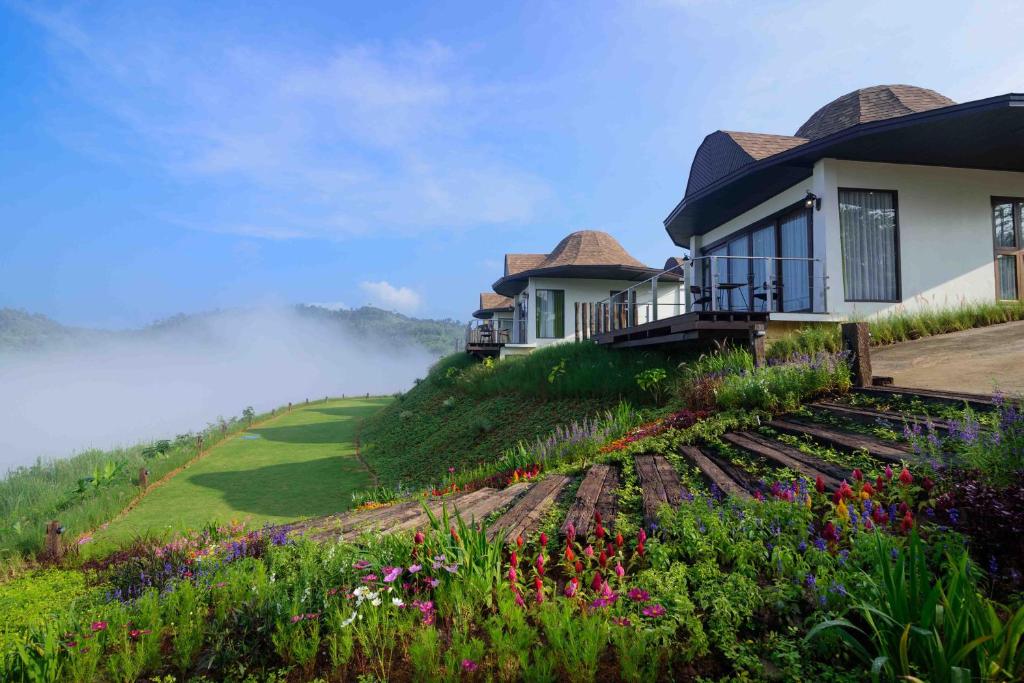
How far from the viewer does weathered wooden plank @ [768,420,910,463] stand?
428cm

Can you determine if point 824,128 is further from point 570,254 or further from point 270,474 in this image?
point 270,474

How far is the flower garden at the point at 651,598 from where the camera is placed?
2215 mm

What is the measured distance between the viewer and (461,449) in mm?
12828

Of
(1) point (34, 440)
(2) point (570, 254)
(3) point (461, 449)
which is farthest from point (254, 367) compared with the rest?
(3) point (461, 449)

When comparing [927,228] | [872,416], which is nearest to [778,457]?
[872,416]

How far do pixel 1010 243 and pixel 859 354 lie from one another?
934 centimetres

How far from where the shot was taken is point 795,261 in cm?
1305

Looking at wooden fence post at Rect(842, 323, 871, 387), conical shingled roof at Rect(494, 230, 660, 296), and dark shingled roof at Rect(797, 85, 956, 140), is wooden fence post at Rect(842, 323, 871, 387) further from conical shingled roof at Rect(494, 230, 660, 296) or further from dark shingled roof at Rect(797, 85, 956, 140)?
conical shingled roof at Rect(494, 230, 660, 296)

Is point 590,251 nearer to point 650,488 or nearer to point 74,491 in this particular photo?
point 74,491

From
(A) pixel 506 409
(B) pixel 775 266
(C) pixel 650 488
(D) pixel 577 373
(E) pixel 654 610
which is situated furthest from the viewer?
(A) pixel 506 409

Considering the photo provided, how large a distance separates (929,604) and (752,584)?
2.48 feet

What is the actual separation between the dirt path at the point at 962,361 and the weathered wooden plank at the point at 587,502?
172 inches

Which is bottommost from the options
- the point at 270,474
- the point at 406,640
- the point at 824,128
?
the point at 270,474

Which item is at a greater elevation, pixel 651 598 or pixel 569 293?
pixel 569 293
